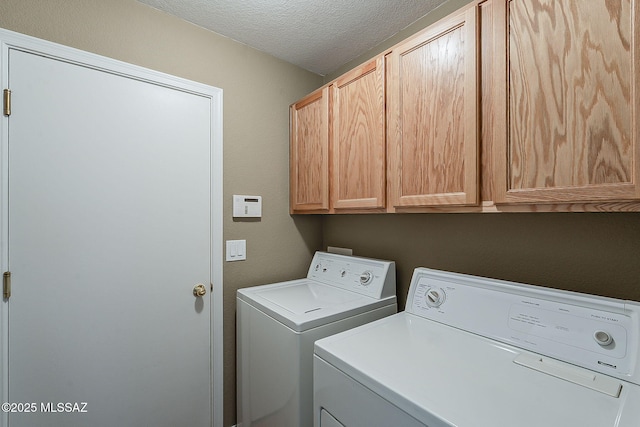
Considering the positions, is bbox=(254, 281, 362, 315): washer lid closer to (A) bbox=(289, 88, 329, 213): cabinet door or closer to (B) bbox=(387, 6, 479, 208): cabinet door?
(A) bbox=(289, 88, 329, 213): cabinet door

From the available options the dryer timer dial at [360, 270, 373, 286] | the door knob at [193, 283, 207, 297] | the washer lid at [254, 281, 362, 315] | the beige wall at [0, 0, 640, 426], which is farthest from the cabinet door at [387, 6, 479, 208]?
the door knob at [193, 283, 207, 297]

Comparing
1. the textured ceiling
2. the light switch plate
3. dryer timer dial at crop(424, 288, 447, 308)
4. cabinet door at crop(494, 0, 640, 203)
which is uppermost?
the textured ceiling

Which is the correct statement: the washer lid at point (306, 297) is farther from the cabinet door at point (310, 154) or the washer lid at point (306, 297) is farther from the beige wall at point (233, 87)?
the cabinet door at point (310, 154)

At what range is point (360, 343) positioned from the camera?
1069 mm

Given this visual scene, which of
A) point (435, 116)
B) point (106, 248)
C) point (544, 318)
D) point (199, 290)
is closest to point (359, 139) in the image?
point (435, 116)

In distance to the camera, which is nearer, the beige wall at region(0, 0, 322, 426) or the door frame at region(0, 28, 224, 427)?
the door frame at region(0, 28, 224, 427)

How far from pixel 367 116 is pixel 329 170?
1.33ft

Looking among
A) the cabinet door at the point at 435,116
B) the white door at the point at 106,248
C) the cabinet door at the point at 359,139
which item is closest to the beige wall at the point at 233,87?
the white door at the point at 106,248

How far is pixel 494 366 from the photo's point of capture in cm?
91

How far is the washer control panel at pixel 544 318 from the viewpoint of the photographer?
84 centimetres

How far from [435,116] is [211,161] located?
1.26 meters

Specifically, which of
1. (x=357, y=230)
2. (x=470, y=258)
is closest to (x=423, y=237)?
(x=470, y=258)

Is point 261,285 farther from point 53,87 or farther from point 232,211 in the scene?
point 53,87

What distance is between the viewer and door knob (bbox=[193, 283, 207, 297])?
1644mm
